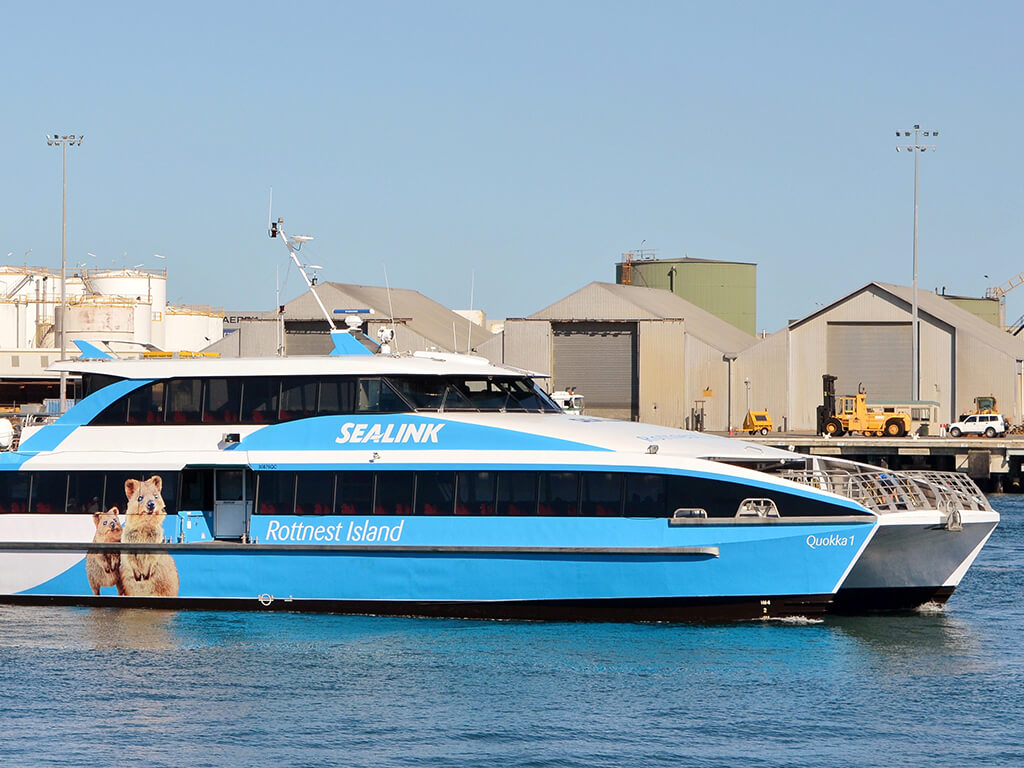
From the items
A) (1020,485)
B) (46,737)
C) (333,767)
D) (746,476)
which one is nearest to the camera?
(333,767)

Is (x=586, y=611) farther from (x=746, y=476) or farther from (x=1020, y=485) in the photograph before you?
(x=1020, y=485)

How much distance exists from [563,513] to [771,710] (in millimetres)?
4915

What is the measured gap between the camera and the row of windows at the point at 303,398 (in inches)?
845

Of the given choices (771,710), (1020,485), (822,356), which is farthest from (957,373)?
(771,710)

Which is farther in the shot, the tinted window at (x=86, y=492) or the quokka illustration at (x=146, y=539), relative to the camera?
the tinted window at (x=86, y=492)

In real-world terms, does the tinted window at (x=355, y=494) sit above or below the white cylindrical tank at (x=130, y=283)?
below

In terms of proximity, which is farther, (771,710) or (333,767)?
(771,710)

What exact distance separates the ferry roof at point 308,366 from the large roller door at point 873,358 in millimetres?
44360

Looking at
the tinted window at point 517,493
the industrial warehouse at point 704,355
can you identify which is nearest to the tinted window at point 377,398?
the tinted window at point 517,493

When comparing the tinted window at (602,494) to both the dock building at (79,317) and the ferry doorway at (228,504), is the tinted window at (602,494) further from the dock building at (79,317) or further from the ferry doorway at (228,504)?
the dock building at (79,317)

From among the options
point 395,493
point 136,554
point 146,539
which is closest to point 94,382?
point 146,539

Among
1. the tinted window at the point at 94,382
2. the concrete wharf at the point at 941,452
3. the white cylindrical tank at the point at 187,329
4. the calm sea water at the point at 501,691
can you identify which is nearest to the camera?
the calm sea water at the point at 501,691

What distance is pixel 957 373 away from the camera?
6275 cm

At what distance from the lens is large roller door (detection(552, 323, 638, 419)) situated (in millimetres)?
66062
